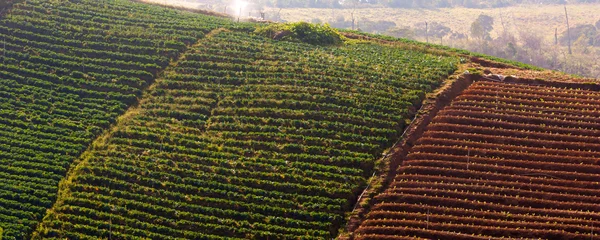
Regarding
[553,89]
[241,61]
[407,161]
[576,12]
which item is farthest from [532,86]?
[576,12]

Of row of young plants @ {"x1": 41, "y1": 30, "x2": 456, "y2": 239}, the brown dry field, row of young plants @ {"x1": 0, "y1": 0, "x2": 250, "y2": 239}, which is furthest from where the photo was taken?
the brown dry field

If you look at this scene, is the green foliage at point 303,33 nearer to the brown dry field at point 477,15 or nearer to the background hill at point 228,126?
the background hill at point 228,126

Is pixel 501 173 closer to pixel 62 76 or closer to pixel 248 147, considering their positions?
pixel 248 147

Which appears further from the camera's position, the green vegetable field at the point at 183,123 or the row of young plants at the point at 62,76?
the row of young plants at the point at 62,76

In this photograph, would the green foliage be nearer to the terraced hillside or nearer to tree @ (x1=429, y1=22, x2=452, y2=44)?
the terraced hillside

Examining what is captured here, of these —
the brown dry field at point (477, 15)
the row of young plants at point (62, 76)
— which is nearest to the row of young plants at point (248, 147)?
the row of young plants at point (62, 76)

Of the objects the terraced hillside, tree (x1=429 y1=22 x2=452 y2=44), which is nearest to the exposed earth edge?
the terraced hillside
